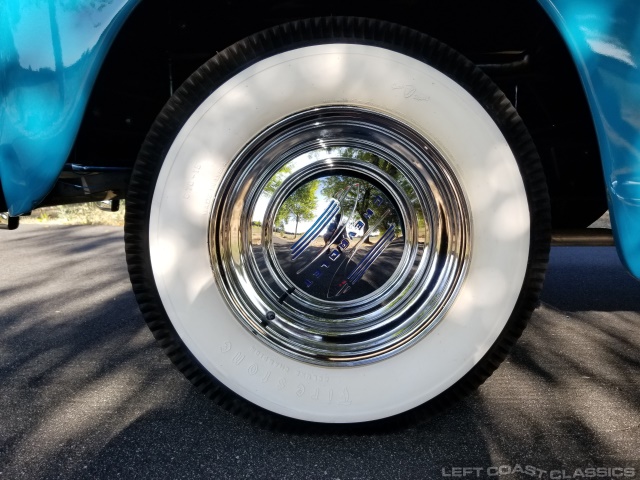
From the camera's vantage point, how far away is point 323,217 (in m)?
1.28

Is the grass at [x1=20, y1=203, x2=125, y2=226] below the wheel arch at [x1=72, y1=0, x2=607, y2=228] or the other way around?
below

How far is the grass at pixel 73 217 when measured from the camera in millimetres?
5434

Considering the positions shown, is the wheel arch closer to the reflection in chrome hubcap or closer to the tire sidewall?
the tire sidewall

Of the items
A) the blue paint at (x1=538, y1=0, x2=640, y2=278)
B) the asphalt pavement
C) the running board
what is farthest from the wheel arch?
the asphalt pavement

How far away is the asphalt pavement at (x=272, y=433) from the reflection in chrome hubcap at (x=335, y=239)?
9.7 inches

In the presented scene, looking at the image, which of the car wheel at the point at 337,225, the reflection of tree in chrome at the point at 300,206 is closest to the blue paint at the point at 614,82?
the car wheel at the point at 337,225

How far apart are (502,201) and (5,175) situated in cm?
123

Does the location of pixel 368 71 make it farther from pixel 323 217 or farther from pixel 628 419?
pixel 628 419

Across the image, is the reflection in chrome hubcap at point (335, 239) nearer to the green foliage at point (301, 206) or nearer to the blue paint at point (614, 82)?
the green foliage at point (301, 206)

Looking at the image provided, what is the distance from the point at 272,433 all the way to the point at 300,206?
57 centimetres

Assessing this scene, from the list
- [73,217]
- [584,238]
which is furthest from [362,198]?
[73,217]

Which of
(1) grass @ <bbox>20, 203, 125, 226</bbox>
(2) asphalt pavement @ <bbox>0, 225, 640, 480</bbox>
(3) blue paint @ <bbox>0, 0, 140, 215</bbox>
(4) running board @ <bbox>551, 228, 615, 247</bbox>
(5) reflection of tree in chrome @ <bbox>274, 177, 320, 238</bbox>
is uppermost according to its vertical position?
(3) blue paint @ <bbox>0, 0, 140, 215</bbox>

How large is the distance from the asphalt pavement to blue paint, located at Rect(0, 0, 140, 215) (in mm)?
619

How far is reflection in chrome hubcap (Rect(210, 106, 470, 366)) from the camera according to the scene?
1235 millimetres
